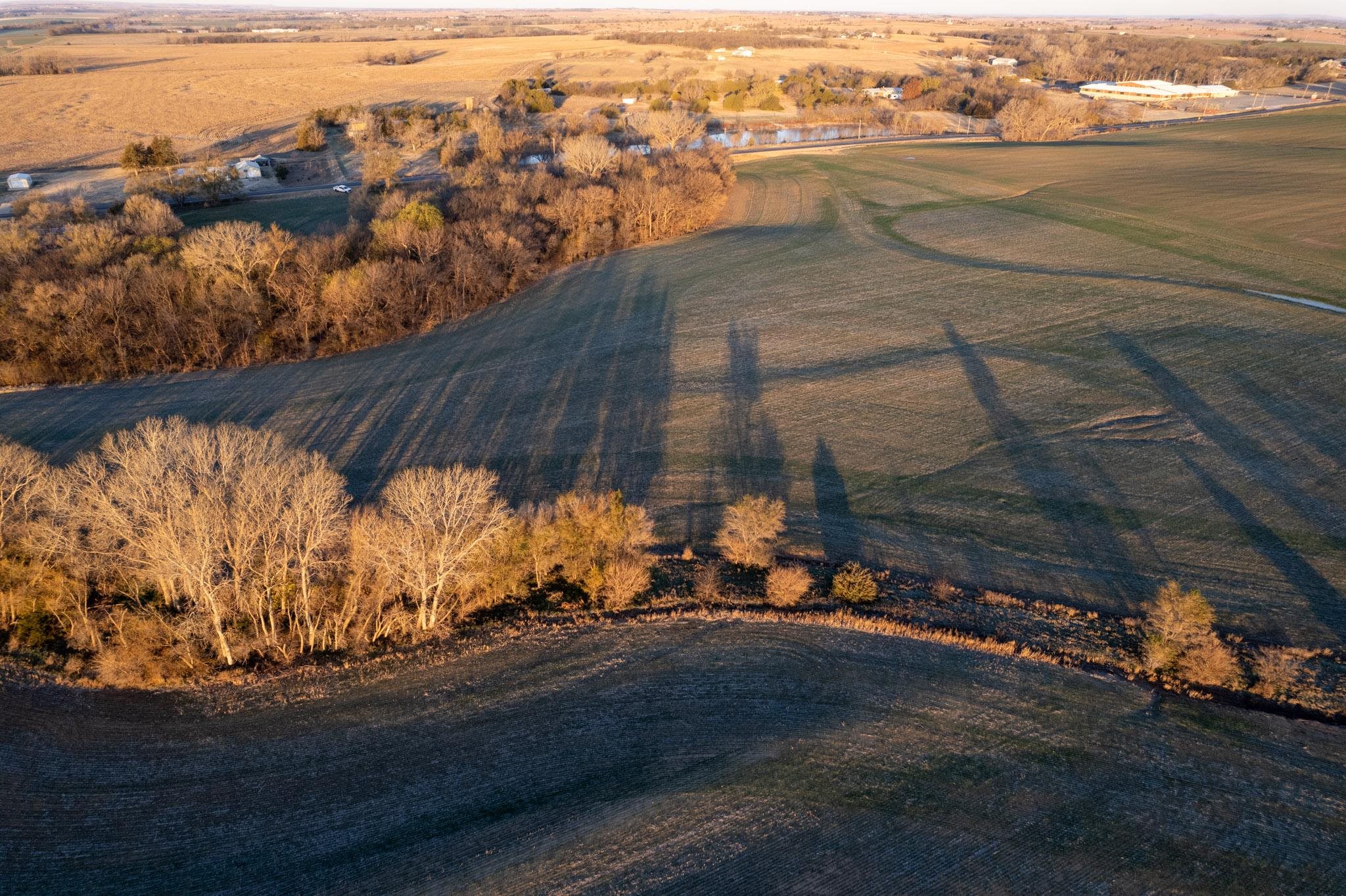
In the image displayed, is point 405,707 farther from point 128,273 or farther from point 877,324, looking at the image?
point 128,273

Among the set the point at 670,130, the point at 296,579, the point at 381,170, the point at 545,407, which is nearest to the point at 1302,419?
the point at 545,407

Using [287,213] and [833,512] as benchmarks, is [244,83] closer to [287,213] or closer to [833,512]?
[287,213]

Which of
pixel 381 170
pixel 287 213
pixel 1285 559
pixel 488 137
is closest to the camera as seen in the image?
pixel 1285 559

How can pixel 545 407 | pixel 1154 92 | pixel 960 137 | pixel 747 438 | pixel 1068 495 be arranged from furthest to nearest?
1. pixel 1154 92
2. pixel 960 137
3. pixel 545 407
4. pixel 747 438
5. pixel 1068 495

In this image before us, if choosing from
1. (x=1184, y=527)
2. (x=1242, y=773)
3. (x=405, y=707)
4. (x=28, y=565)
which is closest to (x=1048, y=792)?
(x=1242, y=773)

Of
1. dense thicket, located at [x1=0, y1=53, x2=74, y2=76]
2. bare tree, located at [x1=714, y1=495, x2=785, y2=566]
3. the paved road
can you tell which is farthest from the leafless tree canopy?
dense thicket, located at [x1=0, y1=53, x2=74, y2=76]

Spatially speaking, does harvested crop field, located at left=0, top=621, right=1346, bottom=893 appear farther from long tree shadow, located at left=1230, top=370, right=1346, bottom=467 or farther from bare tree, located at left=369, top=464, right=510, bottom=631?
long tree shadow, located at left=1230, top=370, right=1346, bottom=467
